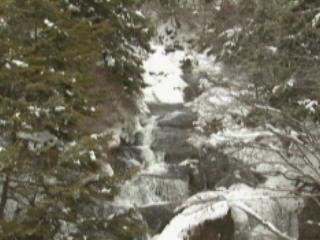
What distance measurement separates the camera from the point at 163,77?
77.2 ft

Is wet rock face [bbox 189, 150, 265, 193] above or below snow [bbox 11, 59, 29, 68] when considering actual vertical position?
below

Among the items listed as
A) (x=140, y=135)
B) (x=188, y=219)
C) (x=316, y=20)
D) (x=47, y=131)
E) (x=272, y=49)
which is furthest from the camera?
(x=140, y=135)

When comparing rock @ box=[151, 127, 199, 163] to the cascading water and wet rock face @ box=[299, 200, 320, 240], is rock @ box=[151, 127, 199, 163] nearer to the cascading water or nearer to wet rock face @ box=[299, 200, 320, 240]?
the cascading water

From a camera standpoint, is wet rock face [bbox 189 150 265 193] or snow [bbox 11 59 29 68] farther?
wet rock face [bbox 189 150 265 193]

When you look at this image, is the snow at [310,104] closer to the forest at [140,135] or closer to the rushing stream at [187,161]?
the forest at [140,135]

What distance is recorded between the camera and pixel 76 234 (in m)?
9.16

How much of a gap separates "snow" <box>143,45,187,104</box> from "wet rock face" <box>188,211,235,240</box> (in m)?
7.54

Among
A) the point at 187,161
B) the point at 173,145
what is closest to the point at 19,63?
the point at 187,161

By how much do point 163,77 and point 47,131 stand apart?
14024mm

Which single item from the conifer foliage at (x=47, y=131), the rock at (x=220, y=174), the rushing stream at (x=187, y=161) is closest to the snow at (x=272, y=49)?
the rushing stream at (x=187, y=161)

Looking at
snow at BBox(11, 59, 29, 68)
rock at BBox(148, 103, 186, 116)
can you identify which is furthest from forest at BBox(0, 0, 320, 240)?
rock at BBox(148, 103, 186, 116)

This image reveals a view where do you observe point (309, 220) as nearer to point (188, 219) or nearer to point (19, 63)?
point (188, 219)

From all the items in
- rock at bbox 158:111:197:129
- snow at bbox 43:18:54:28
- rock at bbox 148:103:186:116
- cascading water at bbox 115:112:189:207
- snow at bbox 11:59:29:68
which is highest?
rock at bbox 148:103:186:116

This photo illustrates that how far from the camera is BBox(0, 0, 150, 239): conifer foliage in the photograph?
8891mm
